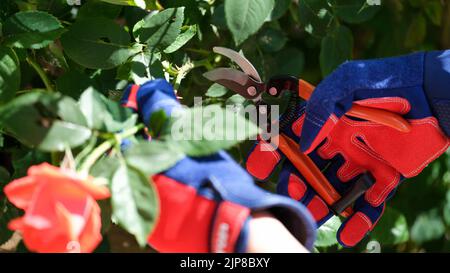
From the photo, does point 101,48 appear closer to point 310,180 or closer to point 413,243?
point 310,180

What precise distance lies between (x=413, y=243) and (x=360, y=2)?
2.02 feet

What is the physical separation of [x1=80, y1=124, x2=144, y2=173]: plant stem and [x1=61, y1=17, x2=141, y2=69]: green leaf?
0.70 feet

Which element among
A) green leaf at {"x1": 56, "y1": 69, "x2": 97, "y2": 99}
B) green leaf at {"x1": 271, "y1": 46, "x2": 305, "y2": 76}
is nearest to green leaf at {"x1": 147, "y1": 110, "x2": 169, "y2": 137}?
green leaf at {"x1": 56, "y1": 69, "x2": 97, "y2": 99}

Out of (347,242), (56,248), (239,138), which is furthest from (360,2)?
(56,248)

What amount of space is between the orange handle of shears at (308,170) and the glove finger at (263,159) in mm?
11

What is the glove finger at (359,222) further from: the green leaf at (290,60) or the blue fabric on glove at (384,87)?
A: the green leaf at (290,60)

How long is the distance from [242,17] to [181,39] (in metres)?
0.12

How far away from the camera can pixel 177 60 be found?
2.70ft

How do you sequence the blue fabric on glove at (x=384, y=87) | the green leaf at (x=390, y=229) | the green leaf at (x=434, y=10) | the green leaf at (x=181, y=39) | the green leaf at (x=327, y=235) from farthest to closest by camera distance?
the green leaf at (x=434, y=10), the green leaf at (x=390, y=229), the green leaf at (x=327, y=235), the green leaf at (x=181, y=39), the blue fabric on glove at (x=384, y=87)

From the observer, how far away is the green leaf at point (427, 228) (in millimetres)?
1257

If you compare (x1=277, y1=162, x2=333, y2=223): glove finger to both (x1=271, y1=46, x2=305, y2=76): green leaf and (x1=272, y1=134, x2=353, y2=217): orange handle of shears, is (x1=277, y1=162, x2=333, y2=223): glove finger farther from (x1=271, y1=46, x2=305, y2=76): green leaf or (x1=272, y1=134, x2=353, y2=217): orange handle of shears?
(x1=271, y1=46, x2=305, y2=76): green leaf

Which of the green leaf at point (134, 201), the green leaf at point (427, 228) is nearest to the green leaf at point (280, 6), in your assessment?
the green leaf at point (134, 201)

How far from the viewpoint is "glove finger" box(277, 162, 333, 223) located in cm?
70

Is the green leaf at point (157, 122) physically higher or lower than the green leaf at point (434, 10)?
higher
